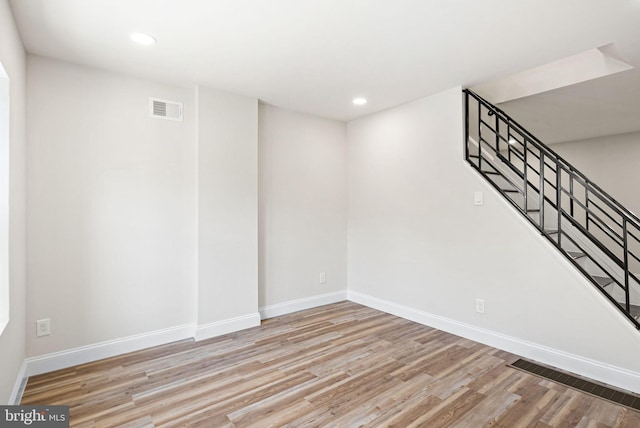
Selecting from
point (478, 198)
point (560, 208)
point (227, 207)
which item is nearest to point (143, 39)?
point (227, 207)

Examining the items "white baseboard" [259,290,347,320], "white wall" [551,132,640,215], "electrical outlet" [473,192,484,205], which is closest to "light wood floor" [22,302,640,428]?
"white baseboard" [259,290,347,320]

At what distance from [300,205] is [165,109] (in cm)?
188

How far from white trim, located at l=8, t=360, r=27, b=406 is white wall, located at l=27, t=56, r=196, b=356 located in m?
0.16

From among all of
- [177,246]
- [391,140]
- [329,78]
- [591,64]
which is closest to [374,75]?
[329,78]

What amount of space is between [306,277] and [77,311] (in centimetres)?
242

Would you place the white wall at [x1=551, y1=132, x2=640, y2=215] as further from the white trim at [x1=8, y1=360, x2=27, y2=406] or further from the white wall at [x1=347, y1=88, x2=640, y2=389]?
the white trim at [x1=8, y1=360, x2=27, y2=406]

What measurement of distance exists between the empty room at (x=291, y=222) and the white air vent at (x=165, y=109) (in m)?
0.03

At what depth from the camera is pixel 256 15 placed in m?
2.13

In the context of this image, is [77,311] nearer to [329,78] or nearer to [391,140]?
[329,78]

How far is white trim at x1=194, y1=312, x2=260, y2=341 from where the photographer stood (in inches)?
131

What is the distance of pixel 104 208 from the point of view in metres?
2.93

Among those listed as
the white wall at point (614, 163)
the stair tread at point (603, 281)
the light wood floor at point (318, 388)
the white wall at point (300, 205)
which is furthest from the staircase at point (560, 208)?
the white wall at point (614, 163)

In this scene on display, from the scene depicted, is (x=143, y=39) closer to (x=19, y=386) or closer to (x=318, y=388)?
(x=19, y=386)

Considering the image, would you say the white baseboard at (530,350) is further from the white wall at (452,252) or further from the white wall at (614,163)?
the white wall at (614,163)
